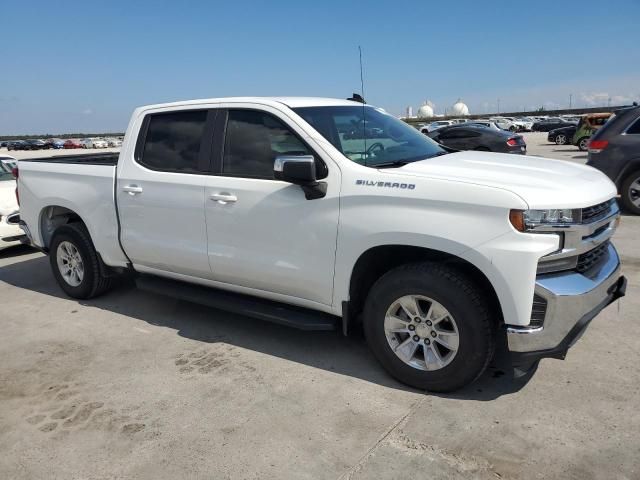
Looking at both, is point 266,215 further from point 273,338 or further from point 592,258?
point 592,258

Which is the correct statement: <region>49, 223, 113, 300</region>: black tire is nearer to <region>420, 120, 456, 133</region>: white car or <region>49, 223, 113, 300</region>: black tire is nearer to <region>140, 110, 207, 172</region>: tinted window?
<region>140, 110, 207, 172</region>: tinted window

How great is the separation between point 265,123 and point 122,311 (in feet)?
8.27

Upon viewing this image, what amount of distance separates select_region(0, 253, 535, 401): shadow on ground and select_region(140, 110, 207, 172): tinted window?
140 centimetres

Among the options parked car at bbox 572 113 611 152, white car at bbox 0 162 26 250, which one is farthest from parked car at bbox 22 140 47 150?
white car at bbox 0 162 26 250

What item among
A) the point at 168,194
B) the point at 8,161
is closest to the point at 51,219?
the point at 168,194

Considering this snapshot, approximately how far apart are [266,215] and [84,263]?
2537 millimetres

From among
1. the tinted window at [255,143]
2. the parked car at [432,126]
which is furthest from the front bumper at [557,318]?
the parked car at [432,126]

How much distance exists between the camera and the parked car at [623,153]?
8.40m

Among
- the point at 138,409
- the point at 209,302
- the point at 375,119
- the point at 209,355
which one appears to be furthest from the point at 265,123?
the point at 138,409

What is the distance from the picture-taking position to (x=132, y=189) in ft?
15.3

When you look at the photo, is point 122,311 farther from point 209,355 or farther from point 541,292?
point 541,292

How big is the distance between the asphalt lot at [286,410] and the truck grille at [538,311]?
1.48 ft

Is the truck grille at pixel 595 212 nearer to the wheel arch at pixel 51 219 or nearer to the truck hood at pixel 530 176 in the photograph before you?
the truck hood at pixel 530 176

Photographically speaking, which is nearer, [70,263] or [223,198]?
[223,198]
